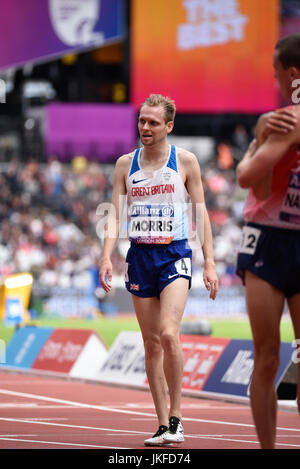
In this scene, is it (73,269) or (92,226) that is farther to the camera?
(92,226)

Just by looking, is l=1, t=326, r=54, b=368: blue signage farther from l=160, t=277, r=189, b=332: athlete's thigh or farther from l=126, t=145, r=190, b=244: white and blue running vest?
l=160, t=277, r=189, b=332: athlete's thigh

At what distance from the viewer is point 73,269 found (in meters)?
29.5

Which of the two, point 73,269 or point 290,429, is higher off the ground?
point 290,429

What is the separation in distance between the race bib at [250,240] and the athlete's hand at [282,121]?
572mm

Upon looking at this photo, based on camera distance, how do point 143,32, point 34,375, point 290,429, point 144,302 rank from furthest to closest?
point 143,32, point 34,375, point 290,429, point 144,302

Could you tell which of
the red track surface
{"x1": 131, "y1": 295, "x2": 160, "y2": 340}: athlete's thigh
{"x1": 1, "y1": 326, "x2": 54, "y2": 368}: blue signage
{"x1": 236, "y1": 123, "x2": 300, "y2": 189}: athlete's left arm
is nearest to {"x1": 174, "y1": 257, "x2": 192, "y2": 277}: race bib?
{"x1": 131, "y1": 295, "x2": 160, "y2": 340}: athlete's thigh

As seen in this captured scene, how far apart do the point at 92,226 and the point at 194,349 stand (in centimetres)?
2093

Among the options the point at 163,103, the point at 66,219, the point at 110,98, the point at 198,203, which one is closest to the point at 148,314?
the point at 198,203

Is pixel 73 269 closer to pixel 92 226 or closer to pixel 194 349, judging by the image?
pixel 92 226

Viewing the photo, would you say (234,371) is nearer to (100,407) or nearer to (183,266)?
(100,407)

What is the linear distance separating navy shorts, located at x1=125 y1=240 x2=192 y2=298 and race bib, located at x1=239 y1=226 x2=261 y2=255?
7.11 feet

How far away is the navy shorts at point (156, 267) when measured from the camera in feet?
25.8

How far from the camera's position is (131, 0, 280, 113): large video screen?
134 ft
